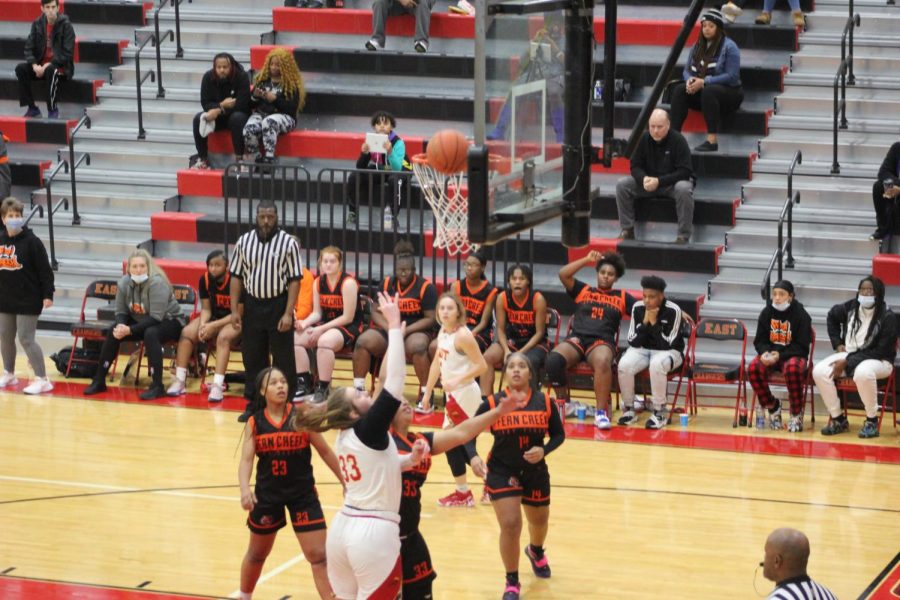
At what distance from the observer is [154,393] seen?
13445 millimetres

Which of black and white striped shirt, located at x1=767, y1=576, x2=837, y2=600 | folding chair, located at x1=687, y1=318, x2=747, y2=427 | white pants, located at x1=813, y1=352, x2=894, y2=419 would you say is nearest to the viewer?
black and white striped shirt, located at x1=767, y1=576, x2=837, y2=600

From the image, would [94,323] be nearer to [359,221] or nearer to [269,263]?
[269,263]

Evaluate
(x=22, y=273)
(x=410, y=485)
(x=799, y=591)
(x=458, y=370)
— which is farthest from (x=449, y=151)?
(x=22, y=273)

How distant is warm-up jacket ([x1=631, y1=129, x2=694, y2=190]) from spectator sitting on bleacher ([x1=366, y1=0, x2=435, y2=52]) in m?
3.77

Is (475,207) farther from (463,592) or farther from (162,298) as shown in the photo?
(162,298)

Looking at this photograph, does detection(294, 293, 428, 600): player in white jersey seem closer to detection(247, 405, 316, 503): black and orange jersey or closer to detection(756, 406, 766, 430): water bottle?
detection(247, 405, 316, 503): black and orange jersey

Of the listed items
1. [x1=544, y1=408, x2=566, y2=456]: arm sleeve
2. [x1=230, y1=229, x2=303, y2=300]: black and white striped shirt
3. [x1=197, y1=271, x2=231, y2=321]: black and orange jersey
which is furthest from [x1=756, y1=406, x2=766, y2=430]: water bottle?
[x1=197, y1=271, x2=231, y2=321]: black and orange jersey

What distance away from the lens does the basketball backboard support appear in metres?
6.80

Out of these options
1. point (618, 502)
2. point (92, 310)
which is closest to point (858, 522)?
point (618, 502)

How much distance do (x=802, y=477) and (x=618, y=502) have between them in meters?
1.66

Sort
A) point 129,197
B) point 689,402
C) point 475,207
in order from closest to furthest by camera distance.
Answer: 1. point 475,207
2. point 689,402
3. point 129,197

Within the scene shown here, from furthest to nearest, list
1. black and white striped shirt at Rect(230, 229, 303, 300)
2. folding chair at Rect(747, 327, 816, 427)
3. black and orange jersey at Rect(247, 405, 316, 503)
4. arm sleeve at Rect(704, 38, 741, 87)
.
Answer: arm sleeve at Rect(704, 38, 741, 87)
black and white striped shirt at Rect(230, 229, 303, 300)
folding chair at Rect(747, 327, 816, 427)
black and orange jersey at Rect(247, 405, 316, 503)

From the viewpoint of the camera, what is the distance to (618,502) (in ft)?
34.5

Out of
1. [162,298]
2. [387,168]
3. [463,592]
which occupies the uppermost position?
[387,168]
